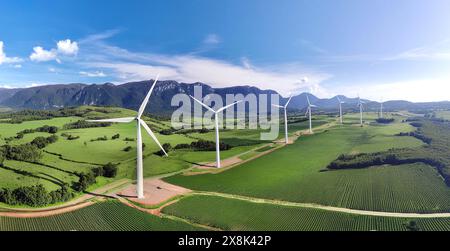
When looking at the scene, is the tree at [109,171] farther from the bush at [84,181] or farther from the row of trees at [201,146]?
the row of trees at [201,146]

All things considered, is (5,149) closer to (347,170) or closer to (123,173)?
(123,173)

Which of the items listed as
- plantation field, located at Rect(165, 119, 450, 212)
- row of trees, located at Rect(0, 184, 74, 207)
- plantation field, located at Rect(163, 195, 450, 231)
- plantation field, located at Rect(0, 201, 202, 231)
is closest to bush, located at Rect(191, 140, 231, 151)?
plantation field, located at Rect(165, 119, 450, 212)

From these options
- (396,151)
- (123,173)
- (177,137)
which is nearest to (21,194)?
(123,173)

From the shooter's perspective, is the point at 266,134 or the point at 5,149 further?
the point at 266,134

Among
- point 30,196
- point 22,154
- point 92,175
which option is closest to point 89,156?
point 22,154

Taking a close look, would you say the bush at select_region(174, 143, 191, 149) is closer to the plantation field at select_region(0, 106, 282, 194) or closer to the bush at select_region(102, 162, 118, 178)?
the plantation field at select_region(0, 106, 282, 194)

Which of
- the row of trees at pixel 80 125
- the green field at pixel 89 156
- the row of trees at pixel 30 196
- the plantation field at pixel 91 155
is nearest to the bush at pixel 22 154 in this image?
the green field at pixel 89 156
